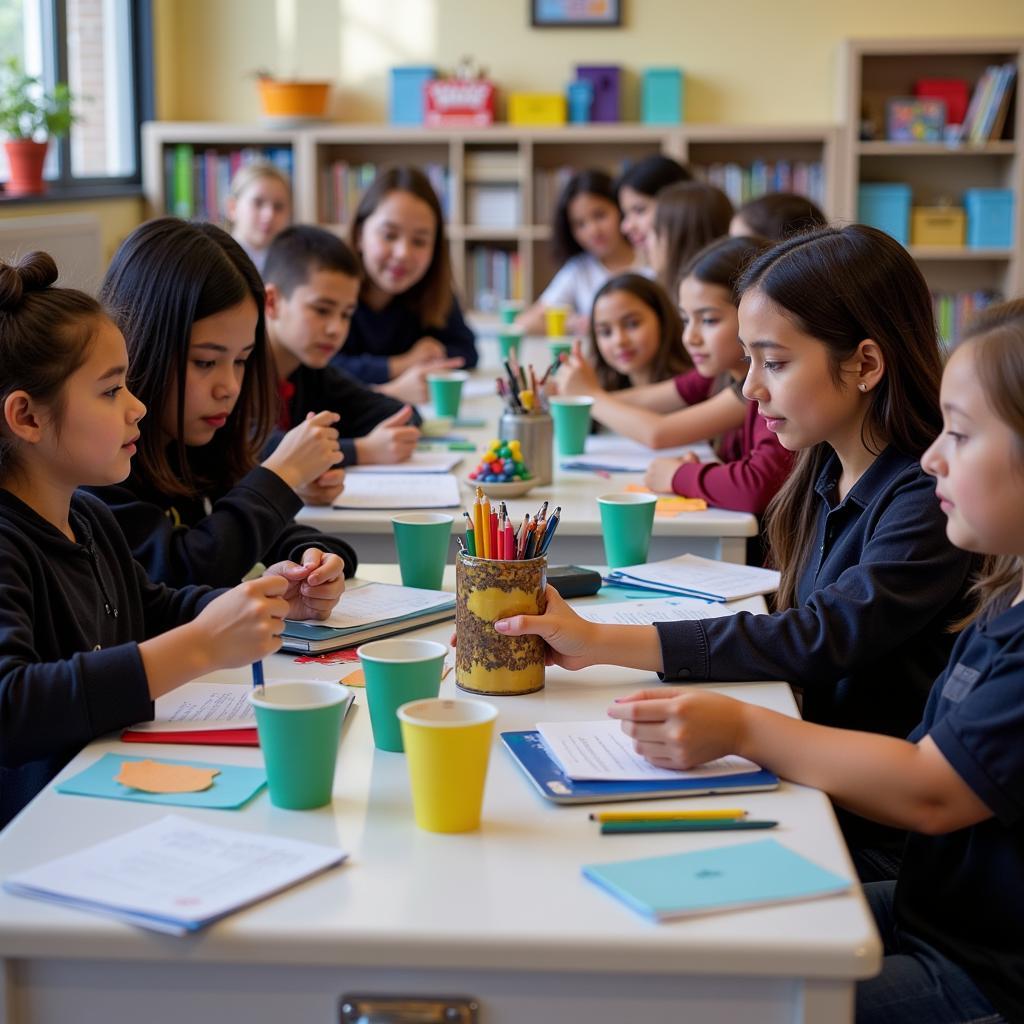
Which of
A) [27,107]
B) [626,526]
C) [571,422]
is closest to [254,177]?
[27,107]

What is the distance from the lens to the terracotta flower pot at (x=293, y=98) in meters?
6.13

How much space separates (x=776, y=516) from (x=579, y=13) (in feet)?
16.2

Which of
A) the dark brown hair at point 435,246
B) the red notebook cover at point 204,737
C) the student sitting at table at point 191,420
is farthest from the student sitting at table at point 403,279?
the red notebook cover at point 204,737

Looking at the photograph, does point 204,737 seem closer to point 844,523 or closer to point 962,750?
point 962,750

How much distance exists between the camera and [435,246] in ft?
13.5

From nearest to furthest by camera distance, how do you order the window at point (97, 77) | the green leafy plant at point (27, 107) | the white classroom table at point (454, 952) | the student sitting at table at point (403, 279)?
the white classroom table at point (454, 952) → the student sitting at table at point (403, 279) → the green leafy plant at point (27, 107) → the window at point (97, 77)

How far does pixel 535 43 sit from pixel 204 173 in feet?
5.38

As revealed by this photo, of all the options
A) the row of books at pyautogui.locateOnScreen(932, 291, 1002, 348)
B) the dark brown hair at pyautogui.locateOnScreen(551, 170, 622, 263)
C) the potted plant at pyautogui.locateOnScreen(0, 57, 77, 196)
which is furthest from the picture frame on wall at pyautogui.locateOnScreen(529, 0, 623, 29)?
the potted plant at pyautogui.locateOnScreen(0, 57, 77, 196)

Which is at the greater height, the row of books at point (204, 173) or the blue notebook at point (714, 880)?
the row of books at point (204, 173)

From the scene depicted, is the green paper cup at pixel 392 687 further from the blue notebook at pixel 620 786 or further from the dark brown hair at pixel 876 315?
the dark brown hair at pixel 876 315

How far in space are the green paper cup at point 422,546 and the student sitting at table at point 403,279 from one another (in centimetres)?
214

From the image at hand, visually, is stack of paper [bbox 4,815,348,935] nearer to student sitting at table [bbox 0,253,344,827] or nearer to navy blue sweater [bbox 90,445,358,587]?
student sitting at table [bbox 0,253,344,827]

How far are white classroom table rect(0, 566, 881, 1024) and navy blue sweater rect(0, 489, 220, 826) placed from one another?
20cm

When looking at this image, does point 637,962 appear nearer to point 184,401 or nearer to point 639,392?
point 184,401
